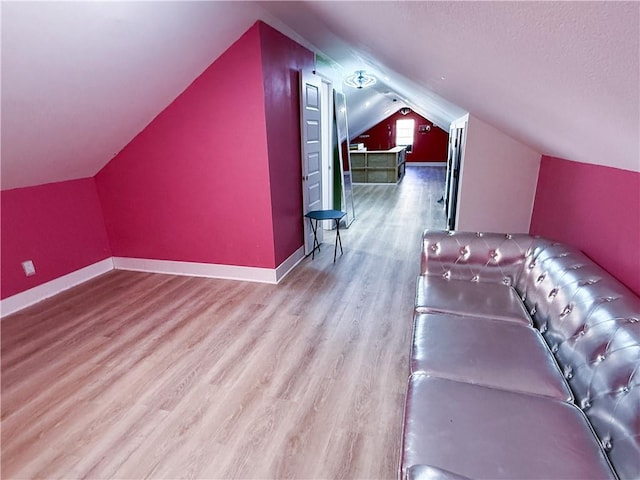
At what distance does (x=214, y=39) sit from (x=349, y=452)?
2.81 metres

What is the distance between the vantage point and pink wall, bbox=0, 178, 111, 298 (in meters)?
2.79

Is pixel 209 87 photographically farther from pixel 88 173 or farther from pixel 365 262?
pixel 365 262

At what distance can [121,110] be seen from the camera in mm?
2711

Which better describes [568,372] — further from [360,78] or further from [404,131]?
[404,131]

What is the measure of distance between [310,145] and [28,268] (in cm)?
285

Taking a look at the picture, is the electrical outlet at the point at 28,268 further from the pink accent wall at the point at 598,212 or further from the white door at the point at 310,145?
the pink accent wall at the point at 598,212

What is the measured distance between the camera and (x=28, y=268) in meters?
2.91

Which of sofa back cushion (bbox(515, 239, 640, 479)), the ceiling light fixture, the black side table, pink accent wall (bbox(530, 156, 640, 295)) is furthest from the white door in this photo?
sofa back cushion (bbox(515, 239, 640, 479))

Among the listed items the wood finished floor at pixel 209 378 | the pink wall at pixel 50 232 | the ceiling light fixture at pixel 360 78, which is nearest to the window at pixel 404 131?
the ceiling light fixture at pixel 360 78

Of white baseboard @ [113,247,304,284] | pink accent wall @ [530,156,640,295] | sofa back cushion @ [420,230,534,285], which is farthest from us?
white baseboard @ [113,247,304,284]

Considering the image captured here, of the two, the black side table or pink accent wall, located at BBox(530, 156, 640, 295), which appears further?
the black side table

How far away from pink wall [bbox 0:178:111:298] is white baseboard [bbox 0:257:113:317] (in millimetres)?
39

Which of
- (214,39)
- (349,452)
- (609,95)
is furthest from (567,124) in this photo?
(214,39)

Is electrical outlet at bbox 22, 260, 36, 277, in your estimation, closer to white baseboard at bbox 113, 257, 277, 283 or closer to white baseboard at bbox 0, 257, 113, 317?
white baseboard at bbox 0, 257, 113, 317
